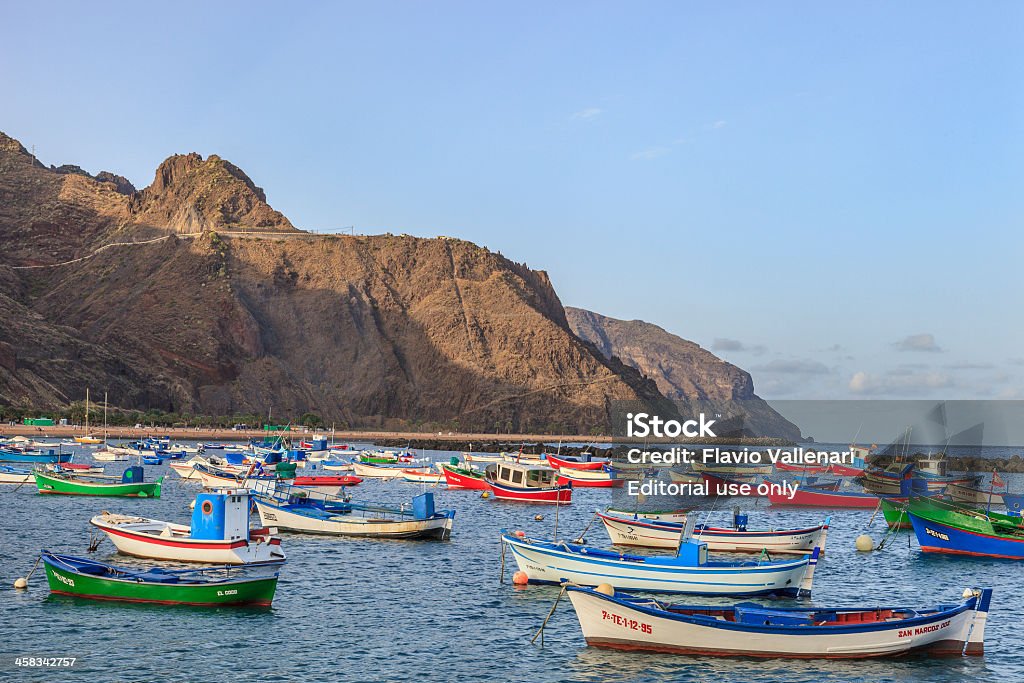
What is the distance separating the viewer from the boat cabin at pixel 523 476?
8262 cm

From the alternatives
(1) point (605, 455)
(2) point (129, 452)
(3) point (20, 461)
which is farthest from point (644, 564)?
(1) point (605, 455)

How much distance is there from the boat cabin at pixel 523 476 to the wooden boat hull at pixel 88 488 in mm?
25580

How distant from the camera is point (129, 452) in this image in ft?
395

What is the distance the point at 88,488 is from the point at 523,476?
31.9 m

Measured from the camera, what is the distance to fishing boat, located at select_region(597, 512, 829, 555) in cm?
5075

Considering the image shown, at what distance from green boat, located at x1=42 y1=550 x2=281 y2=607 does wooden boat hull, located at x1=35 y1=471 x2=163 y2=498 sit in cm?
3987

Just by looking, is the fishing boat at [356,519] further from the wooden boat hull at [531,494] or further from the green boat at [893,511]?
the green boat at [893,511]

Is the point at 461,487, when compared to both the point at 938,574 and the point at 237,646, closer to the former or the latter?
the point at 938,574

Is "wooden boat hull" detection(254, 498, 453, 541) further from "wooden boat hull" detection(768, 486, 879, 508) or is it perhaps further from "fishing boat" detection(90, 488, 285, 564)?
"wooden boat hull" detection(768, 486, 879, 508)

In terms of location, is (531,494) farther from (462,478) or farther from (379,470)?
(379,470)

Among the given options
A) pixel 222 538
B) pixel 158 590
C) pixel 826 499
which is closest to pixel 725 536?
pixel 222 538

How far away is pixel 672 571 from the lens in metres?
38.6

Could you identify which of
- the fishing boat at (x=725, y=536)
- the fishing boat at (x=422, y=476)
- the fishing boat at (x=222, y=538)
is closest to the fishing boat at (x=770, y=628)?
the fishing boat at (x=222, y=538)

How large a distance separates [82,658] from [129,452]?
95.5m
